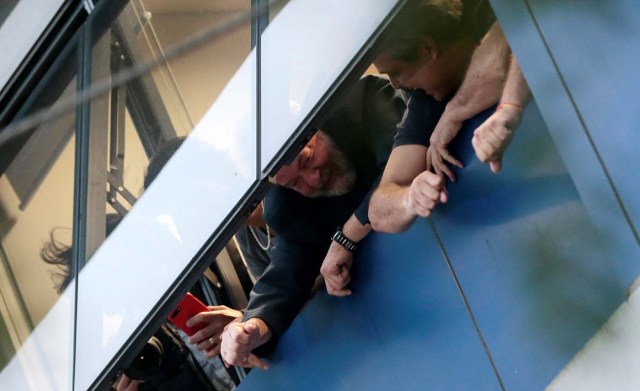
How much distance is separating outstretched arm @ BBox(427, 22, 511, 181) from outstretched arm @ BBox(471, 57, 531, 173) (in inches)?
1.5

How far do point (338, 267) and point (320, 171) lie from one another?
9.2 inches

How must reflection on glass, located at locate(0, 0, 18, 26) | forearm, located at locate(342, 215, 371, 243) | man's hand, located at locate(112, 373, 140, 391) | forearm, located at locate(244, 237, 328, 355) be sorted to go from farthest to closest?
1. reflection on glass, located at locate(0, 0, 18, 26)
2. man's hand, located at locate(112, 373, 140, 391)
3. forearm, located at locate(244, 237, 328, 355)
4. forearm, located at locate(342, 215, 371, 243)

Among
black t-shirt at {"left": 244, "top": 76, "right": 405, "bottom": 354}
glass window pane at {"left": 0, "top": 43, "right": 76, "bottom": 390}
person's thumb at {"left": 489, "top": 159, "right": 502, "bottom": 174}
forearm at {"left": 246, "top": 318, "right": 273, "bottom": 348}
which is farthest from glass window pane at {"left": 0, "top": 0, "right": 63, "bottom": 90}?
person's thumb at {"left": 489, "top": 159, "right": 502, "bottom": 174}

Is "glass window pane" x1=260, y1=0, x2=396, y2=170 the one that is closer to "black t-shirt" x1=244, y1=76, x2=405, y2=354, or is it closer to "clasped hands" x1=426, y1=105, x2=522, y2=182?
"black t-shirt" x1=244, y1=76, x2=405, y2=354

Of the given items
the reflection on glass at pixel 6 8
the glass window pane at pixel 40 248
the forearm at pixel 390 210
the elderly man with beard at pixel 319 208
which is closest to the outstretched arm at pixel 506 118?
the forearm at pixel 390 210

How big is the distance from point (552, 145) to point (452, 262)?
0.41 meters

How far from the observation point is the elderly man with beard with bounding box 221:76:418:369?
2.37m

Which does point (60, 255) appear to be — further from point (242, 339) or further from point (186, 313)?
point (242, 339)

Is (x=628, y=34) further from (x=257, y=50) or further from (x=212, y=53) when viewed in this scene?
(x=212, y=53)

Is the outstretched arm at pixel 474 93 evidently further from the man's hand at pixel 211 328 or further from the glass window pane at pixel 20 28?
the glass window pane at pixel 20 28

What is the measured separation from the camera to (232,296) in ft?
10.8

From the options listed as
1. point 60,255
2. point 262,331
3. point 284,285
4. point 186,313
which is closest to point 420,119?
point 284,285

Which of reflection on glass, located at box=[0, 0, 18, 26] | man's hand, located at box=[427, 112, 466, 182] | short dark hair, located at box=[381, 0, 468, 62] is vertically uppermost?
reflection on glass, located at box=[0, 0, 18, 26]

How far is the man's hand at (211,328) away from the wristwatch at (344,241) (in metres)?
0.55
